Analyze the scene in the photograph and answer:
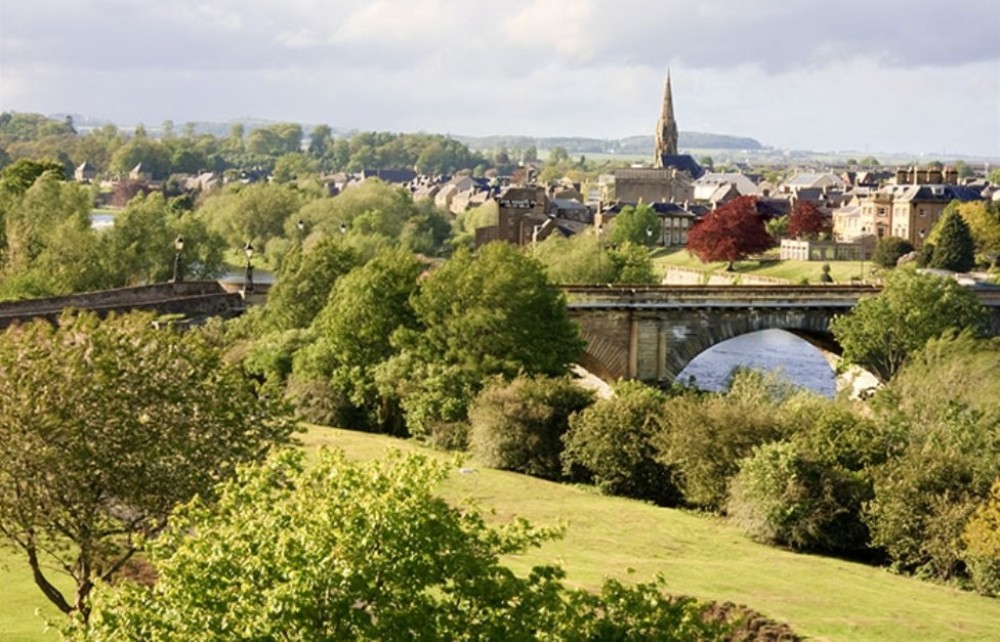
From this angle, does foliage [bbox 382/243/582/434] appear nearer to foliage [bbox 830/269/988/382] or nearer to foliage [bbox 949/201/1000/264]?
foliage [bbox 830/269/988/382]

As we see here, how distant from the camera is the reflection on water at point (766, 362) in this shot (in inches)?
3046

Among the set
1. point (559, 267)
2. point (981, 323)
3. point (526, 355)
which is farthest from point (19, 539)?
point (559, 267)

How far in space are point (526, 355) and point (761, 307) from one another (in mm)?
21096

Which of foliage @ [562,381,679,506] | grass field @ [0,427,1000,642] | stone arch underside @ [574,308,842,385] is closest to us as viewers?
grass field @ [0,427,1000,642]

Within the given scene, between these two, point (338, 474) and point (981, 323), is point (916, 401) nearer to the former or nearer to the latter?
point (981, 323)

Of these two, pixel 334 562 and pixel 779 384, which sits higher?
pixel 334 562

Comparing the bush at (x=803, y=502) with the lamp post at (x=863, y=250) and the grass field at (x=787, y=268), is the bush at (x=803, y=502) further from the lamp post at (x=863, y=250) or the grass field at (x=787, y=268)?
the grass field at (x=787, y=268)

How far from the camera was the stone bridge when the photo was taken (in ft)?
201

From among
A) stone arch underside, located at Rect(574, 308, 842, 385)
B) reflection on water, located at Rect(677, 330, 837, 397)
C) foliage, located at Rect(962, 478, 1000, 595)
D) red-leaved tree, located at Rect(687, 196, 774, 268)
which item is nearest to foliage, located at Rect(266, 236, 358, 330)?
stone arch underside, located at Rect(574, 308, 842, 385)

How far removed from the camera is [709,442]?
4478 centimetres

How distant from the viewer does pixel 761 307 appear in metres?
73.4

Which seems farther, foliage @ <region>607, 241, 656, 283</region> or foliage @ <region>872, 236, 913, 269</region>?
foliage @ <region>872, 236, 913, 269</region>

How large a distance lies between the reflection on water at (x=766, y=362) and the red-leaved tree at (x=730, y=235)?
2325cm

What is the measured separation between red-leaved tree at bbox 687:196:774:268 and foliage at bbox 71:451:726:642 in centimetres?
10444
